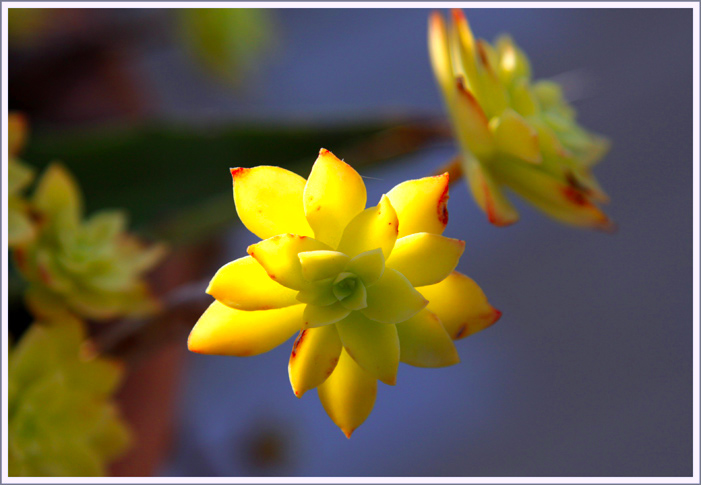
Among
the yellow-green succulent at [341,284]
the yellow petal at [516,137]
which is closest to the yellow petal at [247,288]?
the yellow-green succulent at [341,284]

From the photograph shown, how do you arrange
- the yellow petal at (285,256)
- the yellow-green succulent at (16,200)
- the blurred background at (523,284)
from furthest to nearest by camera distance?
the blurred background at (523,284) < the yellow-green succulent at (16,200) < the yellow petal at (285,256)

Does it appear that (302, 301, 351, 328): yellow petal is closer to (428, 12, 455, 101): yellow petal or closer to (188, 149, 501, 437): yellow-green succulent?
(188, 149, 501, 437): yellow-green succulent

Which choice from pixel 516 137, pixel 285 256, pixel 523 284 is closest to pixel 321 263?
pixel 285 256

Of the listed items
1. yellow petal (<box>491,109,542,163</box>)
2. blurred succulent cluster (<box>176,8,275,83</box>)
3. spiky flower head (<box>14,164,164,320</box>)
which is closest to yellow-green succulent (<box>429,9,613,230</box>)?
yellow petal (<box>491,109,542,163</box>)

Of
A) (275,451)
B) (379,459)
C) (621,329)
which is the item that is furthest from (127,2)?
(621,329)

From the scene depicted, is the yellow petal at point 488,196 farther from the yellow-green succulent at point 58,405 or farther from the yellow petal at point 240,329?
the yellow-green succulent at point 58,405
